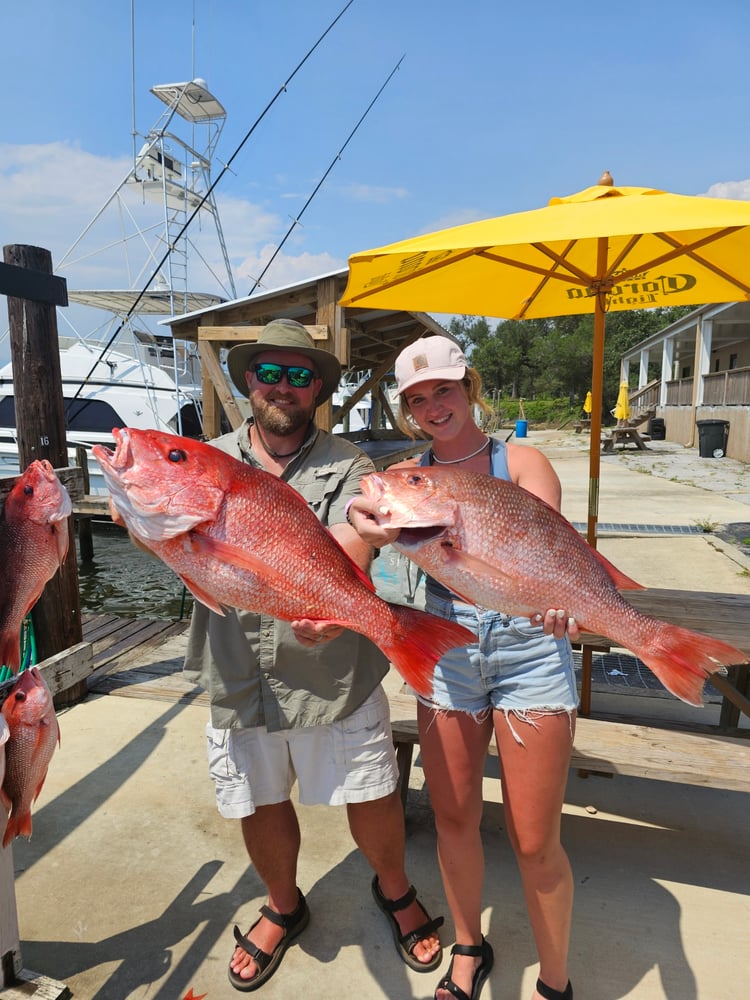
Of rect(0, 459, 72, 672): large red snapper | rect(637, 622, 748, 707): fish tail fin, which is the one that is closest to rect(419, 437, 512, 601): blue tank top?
rect(637, 622, 748, 707): fish tail fin

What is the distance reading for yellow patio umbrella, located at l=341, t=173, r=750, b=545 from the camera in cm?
209

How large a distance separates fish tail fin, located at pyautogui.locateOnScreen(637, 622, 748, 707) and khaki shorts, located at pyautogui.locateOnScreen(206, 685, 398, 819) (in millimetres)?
1039

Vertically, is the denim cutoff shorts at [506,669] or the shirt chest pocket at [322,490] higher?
the shirt chest pocket at [322,490]

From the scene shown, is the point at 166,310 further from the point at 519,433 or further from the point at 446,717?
the point at 519,433

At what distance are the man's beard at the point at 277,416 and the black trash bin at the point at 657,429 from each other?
27.2m

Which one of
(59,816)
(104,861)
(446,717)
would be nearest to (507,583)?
(446,717)

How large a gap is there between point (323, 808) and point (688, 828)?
1903 millimetres

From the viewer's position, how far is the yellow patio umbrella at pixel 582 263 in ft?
6.86

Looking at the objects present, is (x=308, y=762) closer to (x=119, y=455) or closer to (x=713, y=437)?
(x=119, y=455)

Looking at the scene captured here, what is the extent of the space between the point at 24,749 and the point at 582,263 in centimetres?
350

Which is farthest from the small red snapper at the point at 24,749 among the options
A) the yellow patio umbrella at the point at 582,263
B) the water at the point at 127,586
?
the water at the point at 127,586

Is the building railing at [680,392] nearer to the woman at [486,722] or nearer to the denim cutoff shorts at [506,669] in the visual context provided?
the woman at [486,722]

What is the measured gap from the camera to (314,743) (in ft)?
7.35

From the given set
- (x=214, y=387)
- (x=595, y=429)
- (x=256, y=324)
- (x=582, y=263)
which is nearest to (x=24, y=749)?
(x=595, y=429)
